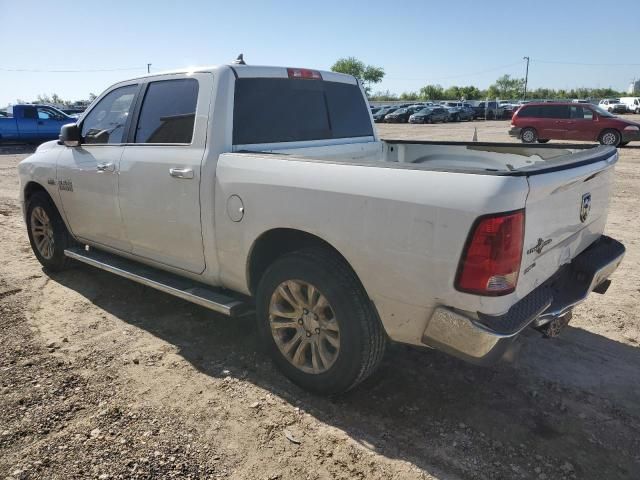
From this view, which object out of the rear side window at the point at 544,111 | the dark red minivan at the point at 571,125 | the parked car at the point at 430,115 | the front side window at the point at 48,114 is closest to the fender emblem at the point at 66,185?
the dark red minivan at the point at 571,125

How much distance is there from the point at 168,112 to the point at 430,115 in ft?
134

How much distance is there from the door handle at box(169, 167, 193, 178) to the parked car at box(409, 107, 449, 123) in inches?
1609

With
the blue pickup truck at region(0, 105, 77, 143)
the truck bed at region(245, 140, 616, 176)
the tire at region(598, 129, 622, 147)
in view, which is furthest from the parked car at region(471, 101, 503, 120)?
the truck bed at region(245, 140, 616, 176)

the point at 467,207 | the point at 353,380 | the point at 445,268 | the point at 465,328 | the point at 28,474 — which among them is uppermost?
the point at 467,207

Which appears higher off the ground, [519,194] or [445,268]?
[519,194]

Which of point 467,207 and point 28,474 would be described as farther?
point 28,474

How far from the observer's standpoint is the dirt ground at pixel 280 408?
2.60 m

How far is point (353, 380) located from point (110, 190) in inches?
A: 102

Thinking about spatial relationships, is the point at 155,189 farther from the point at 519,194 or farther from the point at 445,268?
the point at 519,194

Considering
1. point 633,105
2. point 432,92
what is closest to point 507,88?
point 432,92

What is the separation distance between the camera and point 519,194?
227 cm

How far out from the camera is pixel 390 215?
253 centimetres

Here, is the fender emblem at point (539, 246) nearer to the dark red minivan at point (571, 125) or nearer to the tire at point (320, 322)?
the tire at point (320, 322)

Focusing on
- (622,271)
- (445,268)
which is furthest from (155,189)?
(622,271)
